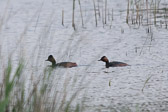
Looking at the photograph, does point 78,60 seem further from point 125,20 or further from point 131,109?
point 125,20

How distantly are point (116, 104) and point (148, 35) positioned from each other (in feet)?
17.7

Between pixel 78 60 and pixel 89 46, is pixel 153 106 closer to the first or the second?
pixel 78 60

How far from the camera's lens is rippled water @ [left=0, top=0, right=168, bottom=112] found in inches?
224

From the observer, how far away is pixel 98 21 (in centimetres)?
1355

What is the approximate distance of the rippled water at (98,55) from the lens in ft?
18.7

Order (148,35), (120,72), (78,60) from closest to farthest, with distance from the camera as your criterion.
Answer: (120,72), (78,60), (148,35)

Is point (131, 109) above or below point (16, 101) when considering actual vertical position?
below

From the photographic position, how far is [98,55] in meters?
4.64

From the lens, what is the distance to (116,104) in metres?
6.25

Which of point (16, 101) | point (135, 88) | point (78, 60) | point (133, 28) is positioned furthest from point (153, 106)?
point (133, 28)

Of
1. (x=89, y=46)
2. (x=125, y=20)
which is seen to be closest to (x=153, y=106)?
(x=89, y=46)

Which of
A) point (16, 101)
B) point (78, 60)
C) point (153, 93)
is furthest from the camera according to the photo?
point (78, 60)

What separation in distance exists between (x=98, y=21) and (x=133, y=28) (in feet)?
4.64

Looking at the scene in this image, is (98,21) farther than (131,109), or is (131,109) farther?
(98,21)
